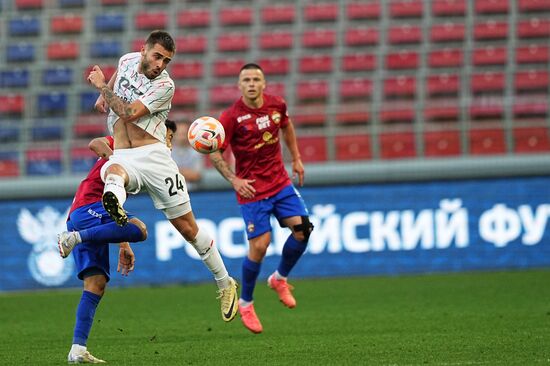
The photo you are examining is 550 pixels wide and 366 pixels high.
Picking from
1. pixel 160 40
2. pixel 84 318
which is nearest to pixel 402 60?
pixel 160 40

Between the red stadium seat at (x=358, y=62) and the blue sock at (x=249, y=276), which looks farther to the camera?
the red stadium seat at (x=358, y=62)

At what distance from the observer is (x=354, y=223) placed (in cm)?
1424

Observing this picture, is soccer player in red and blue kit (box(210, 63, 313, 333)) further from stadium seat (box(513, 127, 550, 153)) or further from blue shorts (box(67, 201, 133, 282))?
stadium seat (box(513, 127, 550, 153))

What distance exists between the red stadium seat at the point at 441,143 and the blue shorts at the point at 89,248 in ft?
29.4

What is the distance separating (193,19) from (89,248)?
13520 mm

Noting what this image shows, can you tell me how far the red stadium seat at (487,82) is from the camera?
17.9 metres

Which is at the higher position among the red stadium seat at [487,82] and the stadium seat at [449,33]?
the stadium seat at [449,33]

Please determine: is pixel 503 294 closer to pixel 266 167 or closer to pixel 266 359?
pixel 266 167

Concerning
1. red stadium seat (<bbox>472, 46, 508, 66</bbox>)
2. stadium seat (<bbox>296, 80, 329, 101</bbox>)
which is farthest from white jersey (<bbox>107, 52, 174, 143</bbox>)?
red stadium seat (<bbox>472, 46, 508, 66</bbox>)

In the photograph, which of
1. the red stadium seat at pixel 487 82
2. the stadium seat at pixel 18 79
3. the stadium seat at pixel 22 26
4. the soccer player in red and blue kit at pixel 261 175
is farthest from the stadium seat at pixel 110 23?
the soccer player in red and blue kit at pixel 261 175

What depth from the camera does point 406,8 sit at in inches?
768

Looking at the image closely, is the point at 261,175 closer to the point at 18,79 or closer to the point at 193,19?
the point at 18,79

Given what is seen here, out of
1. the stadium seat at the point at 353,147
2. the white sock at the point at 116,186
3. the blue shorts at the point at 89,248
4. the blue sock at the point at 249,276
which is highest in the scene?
the white sock at the point at 116,186

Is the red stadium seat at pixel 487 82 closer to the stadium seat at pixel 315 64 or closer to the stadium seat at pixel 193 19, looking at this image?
the stadium seat at pixel 315 64
